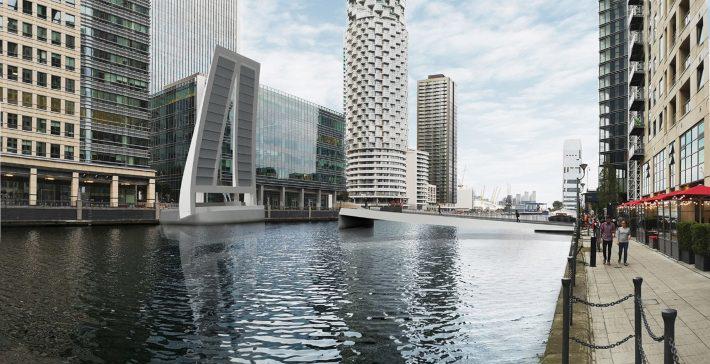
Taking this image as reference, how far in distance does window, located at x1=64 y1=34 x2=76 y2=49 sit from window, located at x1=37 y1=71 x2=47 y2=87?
733cm

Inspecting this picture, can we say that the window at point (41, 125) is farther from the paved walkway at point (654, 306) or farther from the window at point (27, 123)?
the paved walkway at point (654, 306)

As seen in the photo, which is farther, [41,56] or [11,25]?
[41,56]

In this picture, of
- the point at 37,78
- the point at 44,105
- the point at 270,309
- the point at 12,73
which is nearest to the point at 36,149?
the point at 44,105

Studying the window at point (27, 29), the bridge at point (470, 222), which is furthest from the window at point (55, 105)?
the bridge at point (470, 222)

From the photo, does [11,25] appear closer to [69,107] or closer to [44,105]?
[44,105]

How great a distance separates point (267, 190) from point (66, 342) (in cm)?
13480

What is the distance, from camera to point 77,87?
91.9 meters

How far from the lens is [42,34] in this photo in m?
86.4

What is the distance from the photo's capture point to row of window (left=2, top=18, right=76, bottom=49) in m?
82.1

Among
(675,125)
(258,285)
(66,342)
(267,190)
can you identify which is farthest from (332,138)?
(66,342)

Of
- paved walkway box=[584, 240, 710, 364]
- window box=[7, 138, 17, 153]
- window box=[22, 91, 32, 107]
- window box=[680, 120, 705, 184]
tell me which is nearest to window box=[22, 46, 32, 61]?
window box=[22, 91, 32, 107]

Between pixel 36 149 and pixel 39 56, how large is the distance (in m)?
15.8

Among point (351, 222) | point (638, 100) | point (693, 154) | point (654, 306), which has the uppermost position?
point (638, 100)

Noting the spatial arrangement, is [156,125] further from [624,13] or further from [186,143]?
[624,13]
